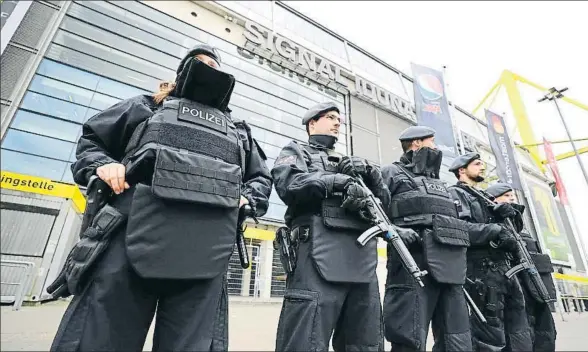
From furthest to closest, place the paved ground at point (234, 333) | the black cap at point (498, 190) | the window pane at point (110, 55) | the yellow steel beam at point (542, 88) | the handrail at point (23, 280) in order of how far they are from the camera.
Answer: the window pane at point (110, 55), the handrail at point (23, 280), the black cap at point (498, 190), the yellow steel beam at point (542, 88), the paved ground at point (234, 333)

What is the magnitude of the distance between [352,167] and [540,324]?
319 centimetres

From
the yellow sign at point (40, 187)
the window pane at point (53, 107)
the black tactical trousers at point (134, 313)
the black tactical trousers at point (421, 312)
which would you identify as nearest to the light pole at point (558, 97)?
the black tactical trousers at point (421, 312)

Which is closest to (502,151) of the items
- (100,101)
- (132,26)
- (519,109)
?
(519,109)

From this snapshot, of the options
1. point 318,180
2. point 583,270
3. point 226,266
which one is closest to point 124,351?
point 226,266

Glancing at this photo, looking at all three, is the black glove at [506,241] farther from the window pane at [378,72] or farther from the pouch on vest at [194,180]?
the window pane at [378,72]

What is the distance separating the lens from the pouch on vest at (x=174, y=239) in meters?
1.08

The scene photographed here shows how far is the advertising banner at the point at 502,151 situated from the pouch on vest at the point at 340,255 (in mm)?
5118

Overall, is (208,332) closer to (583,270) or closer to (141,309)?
(141,309)

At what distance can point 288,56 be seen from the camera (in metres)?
13.5

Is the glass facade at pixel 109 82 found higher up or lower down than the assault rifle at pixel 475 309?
higher up

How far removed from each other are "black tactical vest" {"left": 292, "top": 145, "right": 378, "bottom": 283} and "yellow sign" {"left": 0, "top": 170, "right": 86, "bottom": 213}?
190 inches

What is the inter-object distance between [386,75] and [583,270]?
56.0 feet

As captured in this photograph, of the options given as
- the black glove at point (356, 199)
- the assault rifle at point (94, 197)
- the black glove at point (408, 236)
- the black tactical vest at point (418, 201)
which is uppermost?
the black tactical vest at point (418, 201)

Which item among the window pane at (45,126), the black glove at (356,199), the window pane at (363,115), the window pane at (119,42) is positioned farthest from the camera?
the window pane at (363,115)
